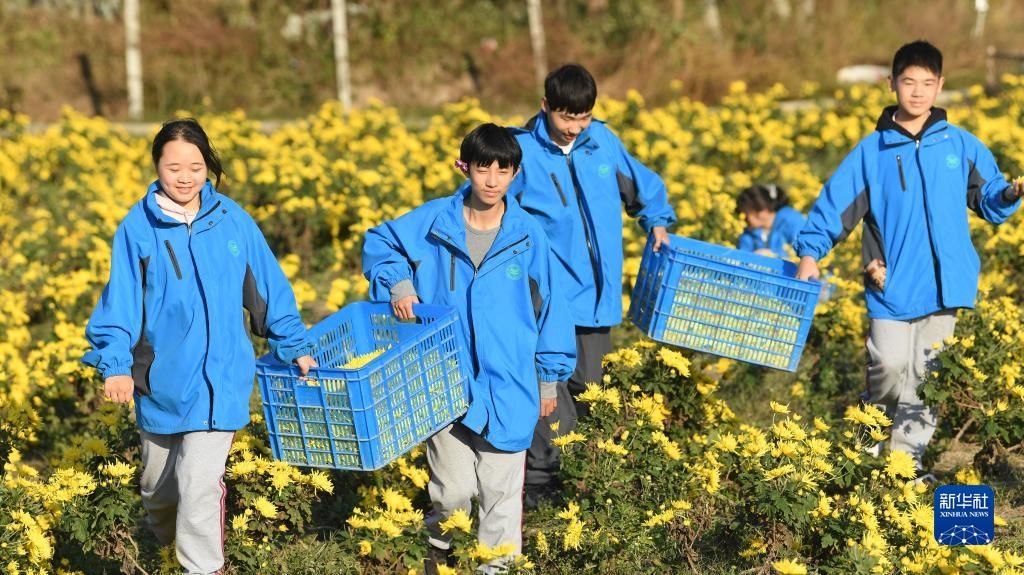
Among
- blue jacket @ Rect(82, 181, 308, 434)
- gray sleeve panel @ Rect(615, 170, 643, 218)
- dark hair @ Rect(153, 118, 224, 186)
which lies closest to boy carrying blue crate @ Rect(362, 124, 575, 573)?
blue jacket @ Rect(82, 181, 308, 434)

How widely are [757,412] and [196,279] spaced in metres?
3.33

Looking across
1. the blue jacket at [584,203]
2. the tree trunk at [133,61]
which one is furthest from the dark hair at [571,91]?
the tree trunk at [133,61]

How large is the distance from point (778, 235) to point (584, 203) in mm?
2951

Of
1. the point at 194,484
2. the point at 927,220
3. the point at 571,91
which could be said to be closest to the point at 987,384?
the point at 927,220

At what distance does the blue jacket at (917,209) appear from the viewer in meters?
5.67

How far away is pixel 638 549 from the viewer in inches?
188

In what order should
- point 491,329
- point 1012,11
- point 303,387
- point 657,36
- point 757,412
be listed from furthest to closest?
point 1012,11 < point 657,36 < point 757,412 < point 491,329 < point 303,387

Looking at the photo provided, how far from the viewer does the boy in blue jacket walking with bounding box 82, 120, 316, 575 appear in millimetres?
4477

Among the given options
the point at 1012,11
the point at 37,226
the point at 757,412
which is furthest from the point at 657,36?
the point at 757,412

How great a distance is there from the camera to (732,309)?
5.43 m

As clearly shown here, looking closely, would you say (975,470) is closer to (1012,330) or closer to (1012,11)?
(1012,330)

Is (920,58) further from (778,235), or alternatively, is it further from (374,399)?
(778,235)

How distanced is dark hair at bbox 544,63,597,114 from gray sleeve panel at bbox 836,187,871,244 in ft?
3.64

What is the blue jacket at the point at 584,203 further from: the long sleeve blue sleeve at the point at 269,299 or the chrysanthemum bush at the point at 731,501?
the long sleeve blue sleeve at the point at 269,299
